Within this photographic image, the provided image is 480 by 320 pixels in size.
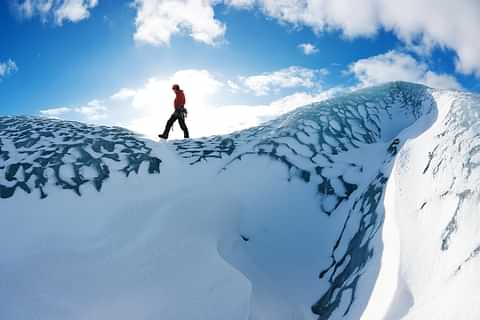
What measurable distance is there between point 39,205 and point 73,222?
2.69ft

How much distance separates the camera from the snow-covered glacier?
11.3ft

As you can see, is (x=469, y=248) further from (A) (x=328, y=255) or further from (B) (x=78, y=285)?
(B) (x=78, y=285)

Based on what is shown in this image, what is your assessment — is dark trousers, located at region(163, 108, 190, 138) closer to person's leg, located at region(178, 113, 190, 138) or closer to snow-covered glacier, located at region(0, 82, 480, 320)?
person's leg, located at region(178, 113, 190, 138)

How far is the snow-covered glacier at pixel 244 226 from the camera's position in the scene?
11.3 feet

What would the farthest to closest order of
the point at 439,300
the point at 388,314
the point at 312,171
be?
the point at 312,171, the point at 388,314, the point at 439,300

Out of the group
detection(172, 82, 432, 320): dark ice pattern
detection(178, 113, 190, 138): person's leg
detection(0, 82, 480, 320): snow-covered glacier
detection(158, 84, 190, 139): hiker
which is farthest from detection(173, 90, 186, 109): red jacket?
detection(0, 82, 480, 320): snow-covered glacier

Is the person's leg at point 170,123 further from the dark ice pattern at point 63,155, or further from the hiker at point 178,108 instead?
Answer: the dark ice pattern at point 63,155

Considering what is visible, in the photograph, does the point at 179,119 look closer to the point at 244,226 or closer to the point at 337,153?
the point at 337,153

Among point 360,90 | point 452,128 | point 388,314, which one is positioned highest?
point 360,90

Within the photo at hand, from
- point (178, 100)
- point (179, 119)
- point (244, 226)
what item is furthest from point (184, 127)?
point (244, 226)

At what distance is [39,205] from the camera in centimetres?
629

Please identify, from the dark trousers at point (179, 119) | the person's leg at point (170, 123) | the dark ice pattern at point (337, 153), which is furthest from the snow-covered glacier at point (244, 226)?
the dark trousers at point (179, 119)

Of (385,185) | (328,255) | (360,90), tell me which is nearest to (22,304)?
(328,255)

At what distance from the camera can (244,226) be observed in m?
6.31
